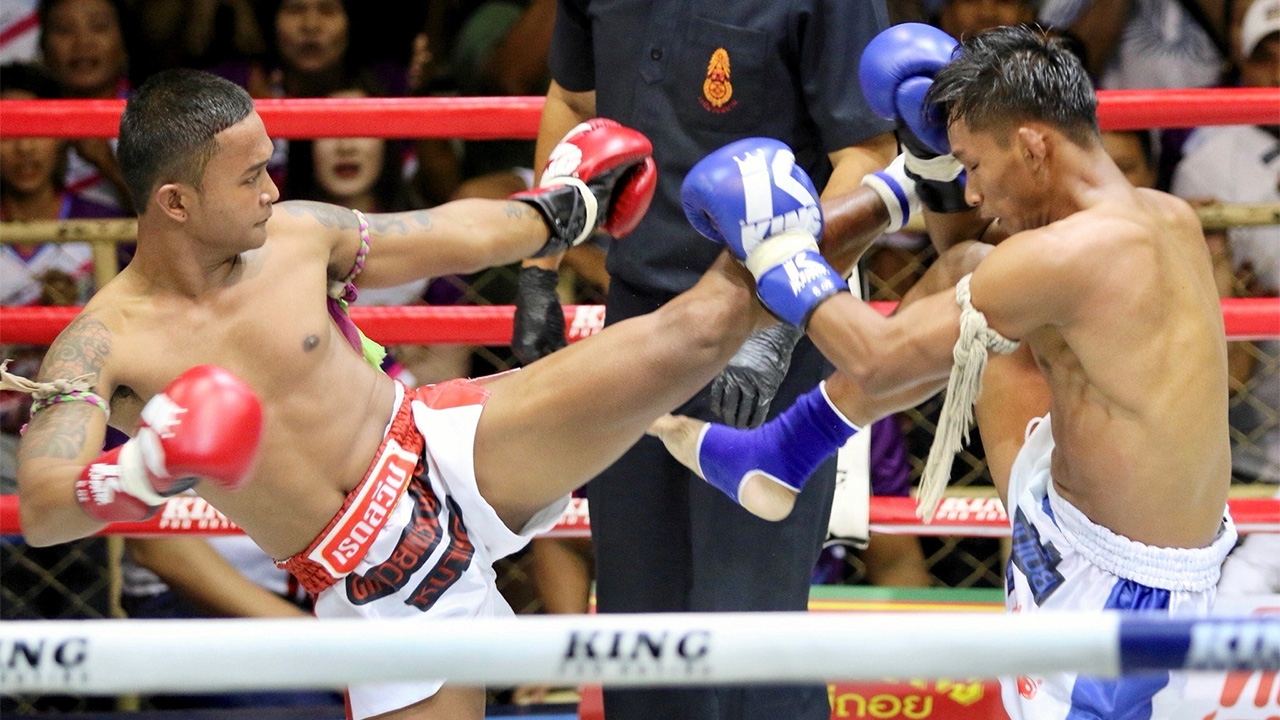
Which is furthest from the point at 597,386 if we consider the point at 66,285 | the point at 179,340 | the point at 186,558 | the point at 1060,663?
the point at 66,285

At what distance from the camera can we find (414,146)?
3.57 m

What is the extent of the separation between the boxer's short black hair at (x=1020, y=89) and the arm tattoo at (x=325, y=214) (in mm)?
864

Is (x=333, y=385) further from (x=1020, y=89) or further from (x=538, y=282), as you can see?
(x=1020, y=89)

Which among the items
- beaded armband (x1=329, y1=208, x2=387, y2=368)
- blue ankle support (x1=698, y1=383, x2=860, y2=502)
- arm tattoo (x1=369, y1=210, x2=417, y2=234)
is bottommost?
blue ankle support (x1=698, y1=383, x2=860, y2=502)

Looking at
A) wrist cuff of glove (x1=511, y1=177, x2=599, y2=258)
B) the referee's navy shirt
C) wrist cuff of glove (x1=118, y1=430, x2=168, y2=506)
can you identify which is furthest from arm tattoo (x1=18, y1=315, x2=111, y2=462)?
the referee's navy shirt

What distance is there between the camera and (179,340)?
1969mm

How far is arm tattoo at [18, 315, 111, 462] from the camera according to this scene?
1.77 m

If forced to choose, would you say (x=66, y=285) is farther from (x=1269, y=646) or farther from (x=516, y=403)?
(x=1269, y=646)

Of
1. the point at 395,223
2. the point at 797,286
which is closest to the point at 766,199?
the point at 797,286

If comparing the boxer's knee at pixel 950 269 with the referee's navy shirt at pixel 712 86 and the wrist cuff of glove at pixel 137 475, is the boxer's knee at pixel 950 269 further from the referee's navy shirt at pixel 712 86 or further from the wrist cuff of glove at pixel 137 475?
the wrist cuff of glove at pixel 137 475

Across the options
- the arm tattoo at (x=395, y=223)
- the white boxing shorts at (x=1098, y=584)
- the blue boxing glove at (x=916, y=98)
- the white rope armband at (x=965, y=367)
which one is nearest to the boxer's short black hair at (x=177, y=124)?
the arm tattoo at (x=395, y=223)

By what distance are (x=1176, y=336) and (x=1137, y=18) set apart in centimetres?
185

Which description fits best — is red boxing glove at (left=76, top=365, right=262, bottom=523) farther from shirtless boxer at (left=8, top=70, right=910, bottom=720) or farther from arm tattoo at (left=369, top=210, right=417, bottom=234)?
arm tattoo at (left=369, top=210, right=417, bottom=234)

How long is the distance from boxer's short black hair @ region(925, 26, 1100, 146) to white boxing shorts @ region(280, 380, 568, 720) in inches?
30.5
